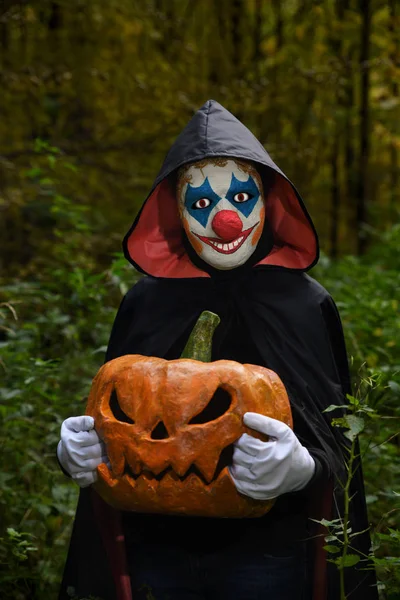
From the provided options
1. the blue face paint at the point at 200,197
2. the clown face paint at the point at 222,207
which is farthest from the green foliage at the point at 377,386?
the blue face paint at the point at 200,197

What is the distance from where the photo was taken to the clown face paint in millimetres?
2809

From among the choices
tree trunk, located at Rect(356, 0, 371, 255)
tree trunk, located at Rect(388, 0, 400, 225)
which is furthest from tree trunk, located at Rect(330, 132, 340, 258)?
tree trunk, located at Rect(388, 0, 400, 225)

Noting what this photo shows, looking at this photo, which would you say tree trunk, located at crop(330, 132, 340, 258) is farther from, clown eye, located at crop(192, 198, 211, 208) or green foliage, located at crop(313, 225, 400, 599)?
clown eye, located at crop(192, 198, 211, 208)

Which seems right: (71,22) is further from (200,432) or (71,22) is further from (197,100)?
(200,432)

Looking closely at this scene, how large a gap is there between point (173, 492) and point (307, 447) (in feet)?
1.45

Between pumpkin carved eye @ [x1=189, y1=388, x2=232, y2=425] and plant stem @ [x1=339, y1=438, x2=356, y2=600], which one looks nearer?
plant stem @ [x1=339, y1=438, x2=356, y2=600]

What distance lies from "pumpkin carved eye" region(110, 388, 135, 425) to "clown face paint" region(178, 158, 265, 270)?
1.64ft

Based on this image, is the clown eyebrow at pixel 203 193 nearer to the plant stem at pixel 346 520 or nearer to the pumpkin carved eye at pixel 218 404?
the pumpkin carved eye at pixel 218 404

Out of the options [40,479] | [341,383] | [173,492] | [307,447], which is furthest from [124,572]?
[40,479]

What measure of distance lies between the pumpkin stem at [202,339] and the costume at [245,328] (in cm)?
16

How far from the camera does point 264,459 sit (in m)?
2.39

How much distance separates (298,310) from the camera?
2.88 metres

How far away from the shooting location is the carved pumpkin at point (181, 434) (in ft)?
8.05

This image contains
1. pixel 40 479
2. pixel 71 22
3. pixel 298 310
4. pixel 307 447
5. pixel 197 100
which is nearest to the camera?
pixel 307 447
